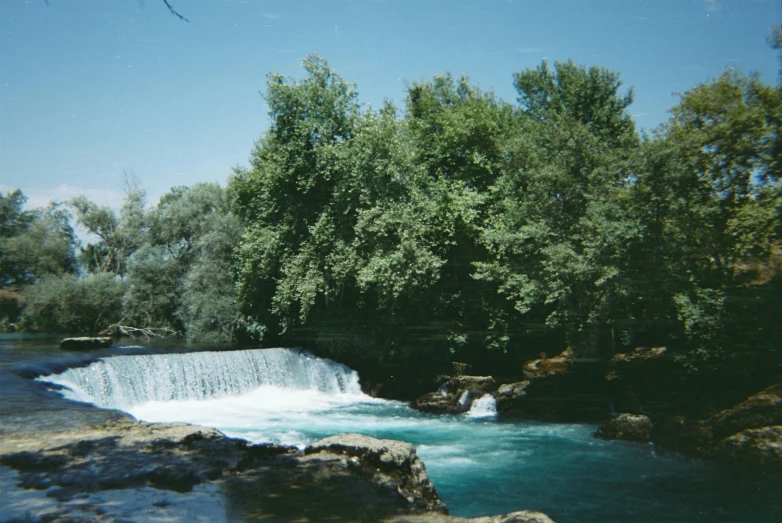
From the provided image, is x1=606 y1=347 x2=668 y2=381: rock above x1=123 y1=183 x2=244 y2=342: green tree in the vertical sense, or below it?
below

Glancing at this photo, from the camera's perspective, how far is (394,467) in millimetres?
7793

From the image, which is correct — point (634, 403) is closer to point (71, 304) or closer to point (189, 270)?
point (189, 270)

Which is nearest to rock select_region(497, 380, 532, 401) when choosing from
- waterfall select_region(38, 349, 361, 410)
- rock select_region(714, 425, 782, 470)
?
waterfall select_region(38, 349, 361, 410)

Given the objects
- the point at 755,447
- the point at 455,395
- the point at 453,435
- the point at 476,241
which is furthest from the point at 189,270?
the point at 755,447

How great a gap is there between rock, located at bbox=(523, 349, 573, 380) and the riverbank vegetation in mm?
817

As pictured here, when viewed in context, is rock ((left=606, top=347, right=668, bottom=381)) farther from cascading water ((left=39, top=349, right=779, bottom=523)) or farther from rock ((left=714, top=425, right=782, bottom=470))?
rock ((left=714, top=425, right=782, bottom=470))

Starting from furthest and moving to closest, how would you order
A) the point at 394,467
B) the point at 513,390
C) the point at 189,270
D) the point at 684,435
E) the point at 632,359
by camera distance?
the point at 189,270, the point at 513,390, the point at 632,359, the point at 684,435, the point at 394,467

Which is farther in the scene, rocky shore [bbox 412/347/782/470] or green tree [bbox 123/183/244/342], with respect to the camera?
green tree [bbox 123/183/244/342]

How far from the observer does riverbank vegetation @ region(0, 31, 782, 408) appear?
14562 mm

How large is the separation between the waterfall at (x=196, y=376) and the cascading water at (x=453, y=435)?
0.11ft

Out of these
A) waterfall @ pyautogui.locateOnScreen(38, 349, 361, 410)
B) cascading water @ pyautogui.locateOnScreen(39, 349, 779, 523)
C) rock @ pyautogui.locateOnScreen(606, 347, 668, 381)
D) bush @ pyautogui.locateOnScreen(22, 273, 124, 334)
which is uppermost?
bush @ pyautogui.locateOnScreen(22, 273, 124, 334)

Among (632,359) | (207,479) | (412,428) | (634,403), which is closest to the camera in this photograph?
(207,479)

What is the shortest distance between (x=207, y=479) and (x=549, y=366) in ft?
47.0

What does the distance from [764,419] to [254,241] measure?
18.3 m
